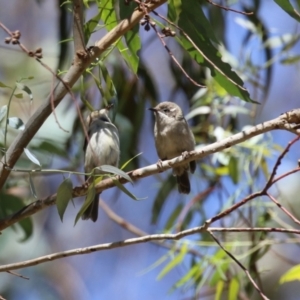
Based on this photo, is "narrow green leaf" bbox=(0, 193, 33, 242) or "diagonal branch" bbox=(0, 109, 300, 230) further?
"narrow green leaf" bbox=(0, 193, 33, 242)

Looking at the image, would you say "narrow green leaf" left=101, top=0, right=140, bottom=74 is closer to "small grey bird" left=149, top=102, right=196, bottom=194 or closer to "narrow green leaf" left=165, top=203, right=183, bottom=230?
"small grey bird" left=149, top=102, right=196, bottom=194

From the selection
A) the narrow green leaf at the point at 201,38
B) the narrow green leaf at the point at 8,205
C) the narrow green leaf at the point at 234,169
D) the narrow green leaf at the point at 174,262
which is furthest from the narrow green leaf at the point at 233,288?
the narrow green leaf at the point at 201,38

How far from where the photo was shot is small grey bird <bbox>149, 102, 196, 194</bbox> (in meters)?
3.38

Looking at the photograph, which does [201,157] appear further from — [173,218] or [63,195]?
[173,218]

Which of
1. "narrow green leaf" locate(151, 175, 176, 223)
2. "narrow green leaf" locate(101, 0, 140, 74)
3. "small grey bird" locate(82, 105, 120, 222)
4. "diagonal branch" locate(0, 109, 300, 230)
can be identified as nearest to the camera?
"diagonal branch" locate(0, 109, 300, 230)

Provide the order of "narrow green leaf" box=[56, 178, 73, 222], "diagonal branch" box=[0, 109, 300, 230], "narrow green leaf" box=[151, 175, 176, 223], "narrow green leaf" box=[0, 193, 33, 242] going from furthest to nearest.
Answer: "narrow green leaf" box=[151, 175, 176, 223], "narrow green leaf" box=[0, 193, 33, 242], "narrow green leaf" box=[56, 178, 73, 222], "diagonal branch" box=[0, 109, 300, 230]

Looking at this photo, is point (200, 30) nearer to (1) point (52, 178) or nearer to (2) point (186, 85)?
(2) point (186, 85)

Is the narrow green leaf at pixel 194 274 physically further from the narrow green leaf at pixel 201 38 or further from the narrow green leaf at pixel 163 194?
the narrow green leaf at pixel 201 38

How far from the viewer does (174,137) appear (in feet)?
11.3

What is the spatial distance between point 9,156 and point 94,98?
2483 mm

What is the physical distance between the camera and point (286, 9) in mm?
1822

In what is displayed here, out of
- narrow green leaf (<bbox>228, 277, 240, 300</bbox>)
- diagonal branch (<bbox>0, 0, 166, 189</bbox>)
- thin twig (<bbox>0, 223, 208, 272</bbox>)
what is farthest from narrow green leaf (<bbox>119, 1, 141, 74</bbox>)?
narrow green leaf (<bbox>228, 277, 240, 300</bbox>)

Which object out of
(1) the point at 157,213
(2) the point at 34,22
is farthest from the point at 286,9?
(2) the point at 34,22

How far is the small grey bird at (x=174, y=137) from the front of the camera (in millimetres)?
3383
